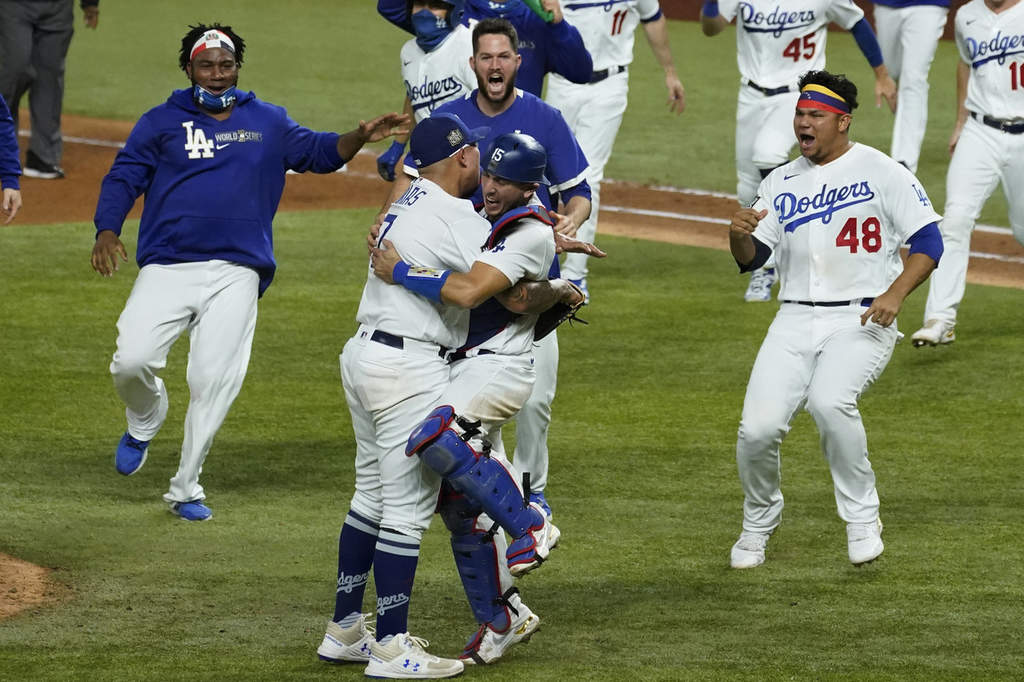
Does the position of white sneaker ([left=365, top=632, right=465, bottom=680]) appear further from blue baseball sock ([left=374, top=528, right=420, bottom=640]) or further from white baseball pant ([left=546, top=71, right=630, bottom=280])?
white baseball pant ([left=546, top=71, right=630, bottom=280])

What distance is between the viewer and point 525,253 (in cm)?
582

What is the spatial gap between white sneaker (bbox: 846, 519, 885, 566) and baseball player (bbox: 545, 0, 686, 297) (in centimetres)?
461

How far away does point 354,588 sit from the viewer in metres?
6.01

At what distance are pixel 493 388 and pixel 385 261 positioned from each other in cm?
58

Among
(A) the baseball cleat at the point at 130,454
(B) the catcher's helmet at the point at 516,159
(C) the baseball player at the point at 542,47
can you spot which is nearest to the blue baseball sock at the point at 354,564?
(B) the catcher's helmet at the point at 516,159

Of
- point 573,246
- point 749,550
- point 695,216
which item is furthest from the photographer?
point 695,216

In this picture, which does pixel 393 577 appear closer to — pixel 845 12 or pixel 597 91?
pixel 597 91

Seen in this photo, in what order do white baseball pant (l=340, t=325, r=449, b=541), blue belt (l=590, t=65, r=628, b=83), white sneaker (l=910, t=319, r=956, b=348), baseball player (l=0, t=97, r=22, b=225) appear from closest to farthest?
white baseball pant (l=340, t=325, r=449, b=541) < baseball player (l=0, t=97, r=22, b=225) < white sneaker (l=910, t=319, r=956, b=348) < blue belt (l=590, t=65, r=628, b=83)

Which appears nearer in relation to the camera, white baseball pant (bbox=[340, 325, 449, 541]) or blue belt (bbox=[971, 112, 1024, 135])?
white baseball pant (bbox=[340, 325, 449, 541])

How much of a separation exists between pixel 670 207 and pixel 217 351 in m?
8.35

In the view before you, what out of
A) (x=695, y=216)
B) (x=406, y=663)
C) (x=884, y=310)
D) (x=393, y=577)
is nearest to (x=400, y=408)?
(x=393, y=577)

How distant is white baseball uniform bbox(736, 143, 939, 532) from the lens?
7.00 metres

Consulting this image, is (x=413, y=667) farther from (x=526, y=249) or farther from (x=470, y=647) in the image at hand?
(x=526, y=249)

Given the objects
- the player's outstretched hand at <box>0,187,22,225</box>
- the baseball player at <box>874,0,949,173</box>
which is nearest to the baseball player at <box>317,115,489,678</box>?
the player's outstretched hand at <box>0,187,22,225</box>
